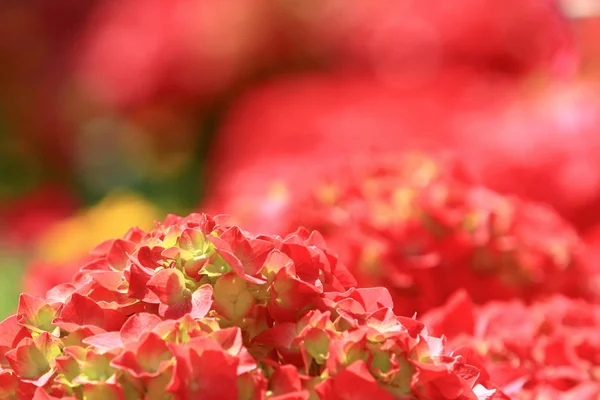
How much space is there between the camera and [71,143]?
175 inches

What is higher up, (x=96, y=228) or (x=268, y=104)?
(x=268, y=104)

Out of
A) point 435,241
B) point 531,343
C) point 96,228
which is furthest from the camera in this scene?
point 96,228

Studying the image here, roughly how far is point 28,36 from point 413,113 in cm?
274

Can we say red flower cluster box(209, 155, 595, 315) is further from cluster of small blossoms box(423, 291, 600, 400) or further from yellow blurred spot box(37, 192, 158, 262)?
yellow blurred spot box(37, 192, 158, 262)

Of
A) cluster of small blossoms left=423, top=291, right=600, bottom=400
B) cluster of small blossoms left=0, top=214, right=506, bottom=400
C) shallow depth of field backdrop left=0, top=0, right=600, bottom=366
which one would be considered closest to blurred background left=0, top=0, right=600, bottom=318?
shallow depth of field backdrop left=0, top=0, right=600, bottom=366

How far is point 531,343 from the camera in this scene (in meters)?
1.30

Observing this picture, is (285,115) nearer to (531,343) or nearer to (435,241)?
(435,241)

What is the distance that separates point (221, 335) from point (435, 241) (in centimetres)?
76

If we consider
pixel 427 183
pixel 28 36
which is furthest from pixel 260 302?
pixel 28 36

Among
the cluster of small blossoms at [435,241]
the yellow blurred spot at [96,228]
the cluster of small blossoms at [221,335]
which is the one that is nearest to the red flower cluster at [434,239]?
the cluster of small blossoms at [435,241]

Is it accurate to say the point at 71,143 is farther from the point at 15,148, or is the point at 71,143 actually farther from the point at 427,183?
the point at 427,183

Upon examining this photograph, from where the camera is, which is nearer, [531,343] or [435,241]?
[531,343]

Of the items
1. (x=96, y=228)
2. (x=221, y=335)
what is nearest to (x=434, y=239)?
Result: (x=221, y=335)

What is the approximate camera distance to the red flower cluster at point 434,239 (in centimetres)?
151
